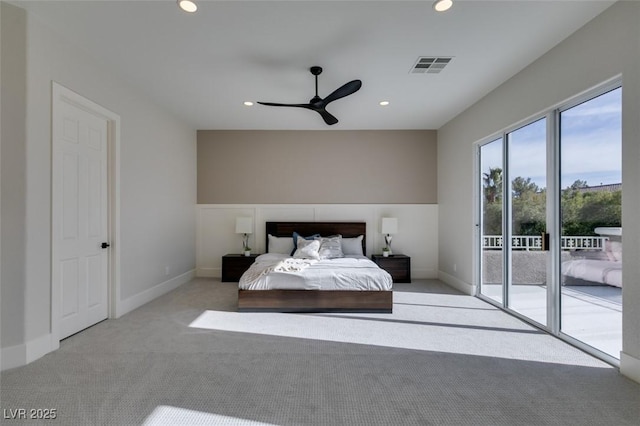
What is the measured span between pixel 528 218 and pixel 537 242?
1.03 ft

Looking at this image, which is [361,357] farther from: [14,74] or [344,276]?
[14,74]

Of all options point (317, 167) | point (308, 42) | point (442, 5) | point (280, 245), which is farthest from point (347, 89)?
point (280, 245)

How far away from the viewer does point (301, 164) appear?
6.00 m

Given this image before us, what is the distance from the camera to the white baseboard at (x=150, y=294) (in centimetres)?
376

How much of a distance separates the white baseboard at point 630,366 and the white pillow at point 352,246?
351 cm

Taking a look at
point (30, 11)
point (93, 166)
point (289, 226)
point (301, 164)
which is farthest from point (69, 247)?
point (301, 164)

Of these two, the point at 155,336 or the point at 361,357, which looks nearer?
the point at 361,357

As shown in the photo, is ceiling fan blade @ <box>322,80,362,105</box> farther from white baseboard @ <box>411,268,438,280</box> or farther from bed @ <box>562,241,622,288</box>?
white baseboard @ <box>411,268,438,280</box>

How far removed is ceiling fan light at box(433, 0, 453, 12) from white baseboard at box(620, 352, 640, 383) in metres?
3.02

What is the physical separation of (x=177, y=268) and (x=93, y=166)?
2320 mm

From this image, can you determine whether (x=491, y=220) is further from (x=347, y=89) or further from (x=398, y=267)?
(x=347, y=89)

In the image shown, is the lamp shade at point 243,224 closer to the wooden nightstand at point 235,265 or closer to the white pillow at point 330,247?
the wooden nightstand at point 235,265

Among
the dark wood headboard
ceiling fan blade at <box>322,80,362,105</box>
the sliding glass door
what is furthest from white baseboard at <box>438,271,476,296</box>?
ceiling fan blade at <box>322,80,362,105</box>

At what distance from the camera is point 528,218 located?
351cm
